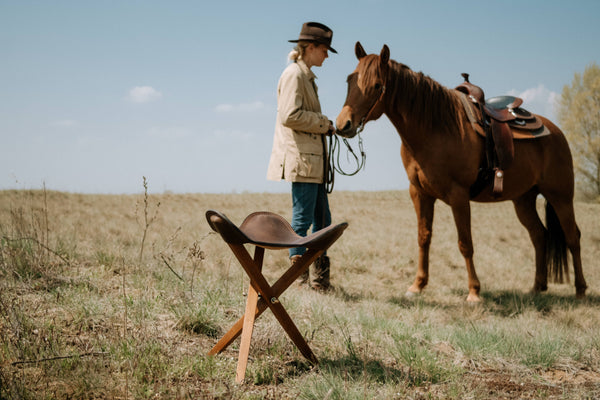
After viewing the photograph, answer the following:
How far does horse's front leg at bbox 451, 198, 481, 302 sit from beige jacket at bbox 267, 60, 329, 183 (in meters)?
1.61

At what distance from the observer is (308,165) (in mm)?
4086

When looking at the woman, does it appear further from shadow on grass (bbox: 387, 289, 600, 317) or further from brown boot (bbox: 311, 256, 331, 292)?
shadow on grass (bbox: 387, 289, 600, 317)

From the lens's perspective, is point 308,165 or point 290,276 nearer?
point 290,276

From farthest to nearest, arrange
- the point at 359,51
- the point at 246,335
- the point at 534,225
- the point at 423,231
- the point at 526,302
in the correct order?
the point at 534,225 < the point at 423,231 < the point at 526,302 < the point at 359,51 < the point at 246,335

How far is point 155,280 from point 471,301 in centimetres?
339

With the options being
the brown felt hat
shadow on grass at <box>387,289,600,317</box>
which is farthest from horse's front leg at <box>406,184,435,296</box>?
the brown felt hat

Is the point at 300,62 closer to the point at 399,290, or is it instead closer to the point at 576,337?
the point at 399,290

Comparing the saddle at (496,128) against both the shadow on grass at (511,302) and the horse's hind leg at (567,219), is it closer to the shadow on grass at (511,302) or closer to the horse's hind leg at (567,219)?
the horse's hind leg at (567,219)

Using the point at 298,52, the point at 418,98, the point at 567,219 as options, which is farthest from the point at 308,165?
the point at 567,219

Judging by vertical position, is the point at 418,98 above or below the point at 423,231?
above

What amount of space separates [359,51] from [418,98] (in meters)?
0.82

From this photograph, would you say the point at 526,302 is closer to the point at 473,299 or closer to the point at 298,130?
the point at 473,299

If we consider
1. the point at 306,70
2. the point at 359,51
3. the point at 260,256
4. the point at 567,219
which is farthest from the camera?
the point at 567,219

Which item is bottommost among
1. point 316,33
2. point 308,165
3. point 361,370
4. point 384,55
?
point 361,370
